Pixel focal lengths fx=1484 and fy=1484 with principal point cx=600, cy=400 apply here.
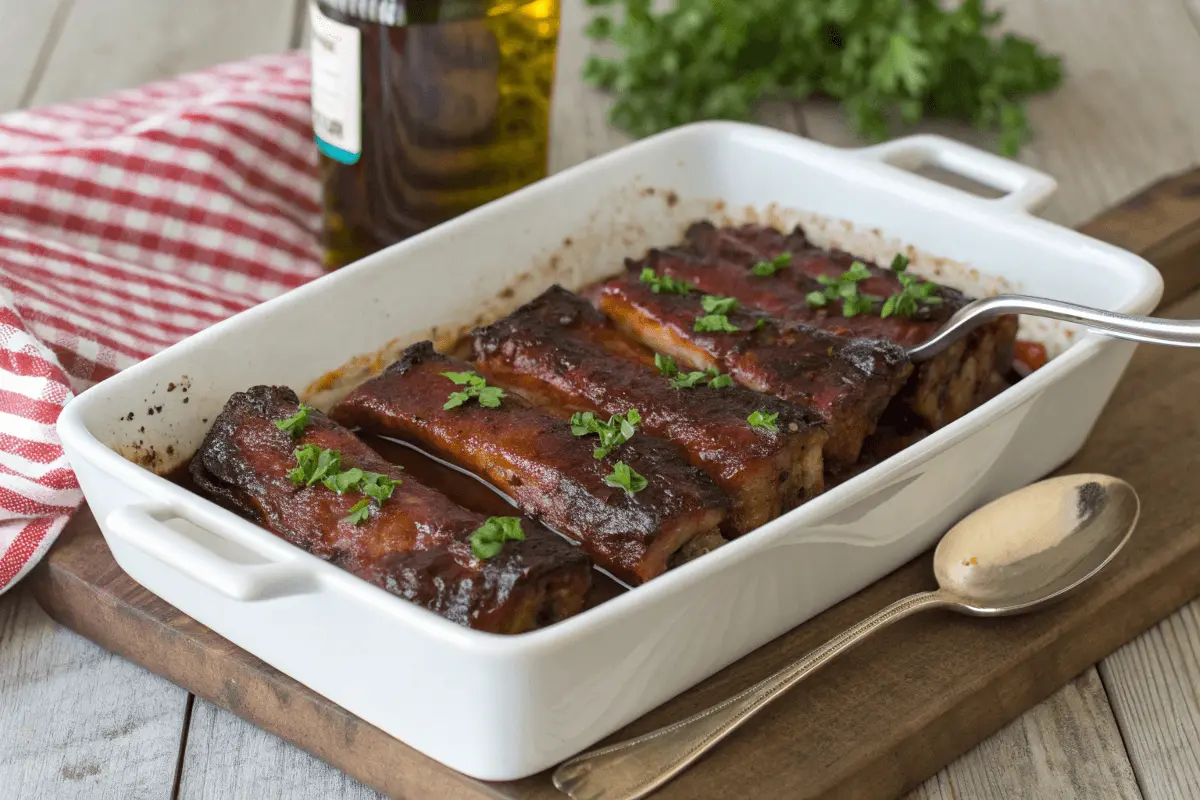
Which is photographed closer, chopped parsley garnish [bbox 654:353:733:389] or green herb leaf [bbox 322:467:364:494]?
green herb leaf [bbox 322:467:364:494]

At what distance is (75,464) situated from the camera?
1.96 metres

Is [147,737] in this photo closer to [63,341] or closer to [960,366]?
[63,341]

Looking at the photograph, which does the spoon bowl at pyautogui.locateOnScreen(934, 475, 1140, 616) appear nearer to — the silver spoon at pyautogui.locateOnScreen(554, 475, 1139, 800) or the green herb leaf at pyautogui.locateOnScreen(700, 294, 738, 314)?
the silver spoon at pyautogui.locateOnScreen(554, 475, 1139, 800)

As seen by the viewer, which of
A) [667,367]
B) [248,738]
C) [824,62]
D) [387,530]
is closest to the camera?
[387,530]

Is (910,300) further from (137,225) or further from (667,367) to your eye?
(137,225)

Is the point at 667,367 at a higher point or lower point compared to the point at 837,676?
higher

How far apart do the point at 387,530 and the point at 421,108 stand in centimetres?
111

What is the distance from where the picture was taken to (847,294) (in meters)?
2.52

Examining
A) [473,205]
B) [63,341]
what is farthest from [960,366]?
[63,341]

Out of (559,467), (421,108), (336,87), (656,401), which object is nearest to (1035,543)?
(656,401)

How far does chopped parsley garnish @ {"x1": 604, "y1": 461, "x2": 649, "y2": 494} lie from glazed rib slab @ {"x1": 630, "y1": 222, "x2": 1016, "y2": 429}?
23.2 inches

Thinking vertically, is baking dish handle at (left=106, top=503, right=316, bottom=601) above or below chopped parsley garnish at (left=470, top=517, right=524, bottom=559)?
above

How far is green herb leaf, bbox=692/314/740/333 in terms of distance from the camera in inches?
94.3

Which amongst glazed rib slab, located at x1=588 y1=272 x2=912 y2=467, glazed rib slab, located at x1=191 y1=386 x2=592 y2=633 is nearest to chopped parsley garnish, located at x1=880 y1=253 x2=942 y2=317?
glazed rib slab, located at x1=588 y1=272 x2=912 y2=467
